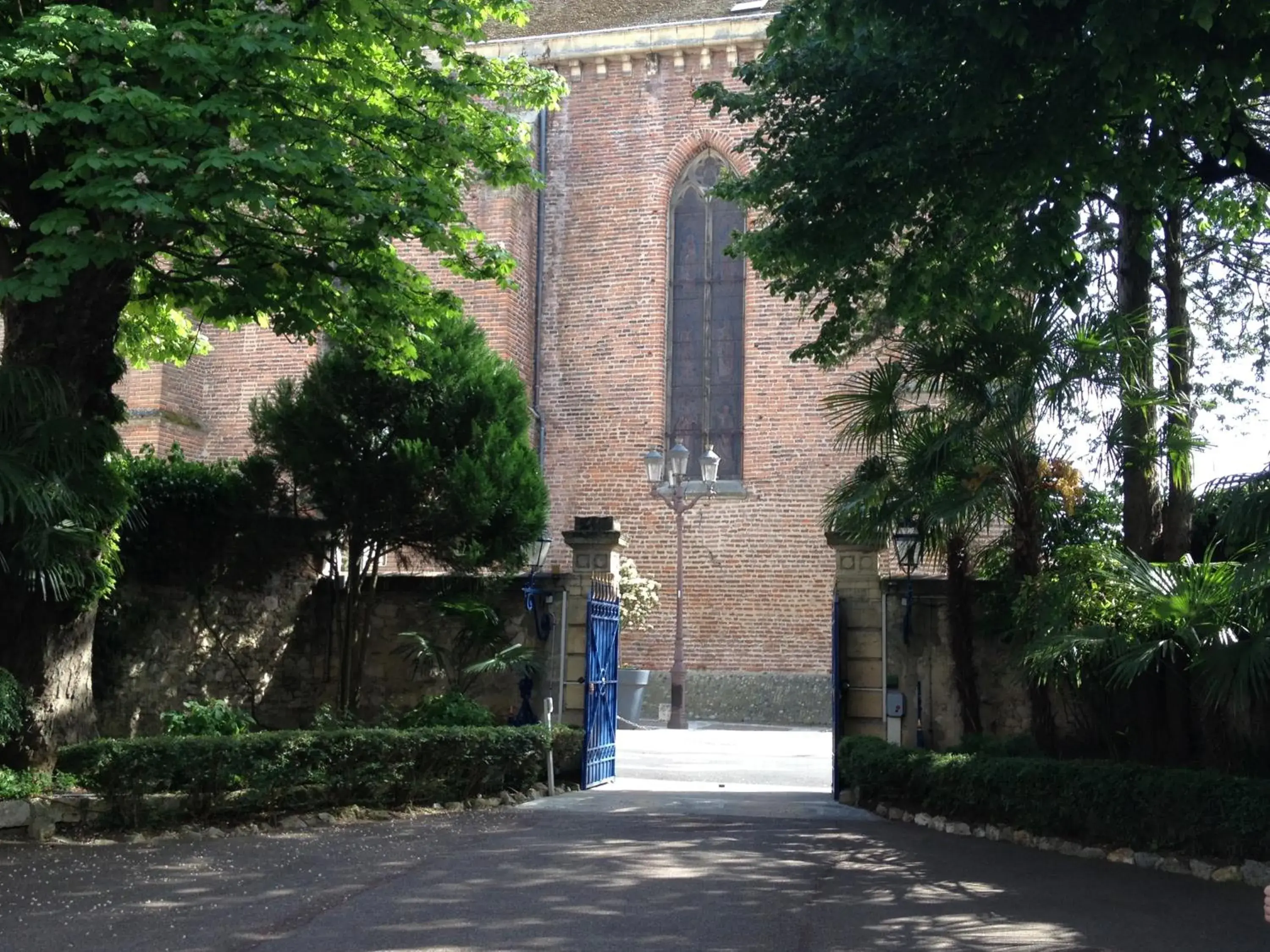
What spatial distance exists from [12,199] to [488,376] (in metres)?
6.04

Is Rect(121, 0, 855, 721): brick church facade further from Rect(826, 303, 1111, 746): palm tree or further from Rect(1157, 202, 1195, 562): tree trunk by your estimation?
Rect(826, 303, 1111, 746): palm tree

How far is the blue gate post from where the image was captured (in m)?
14.5

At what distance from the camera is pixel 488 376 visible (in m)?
16.2

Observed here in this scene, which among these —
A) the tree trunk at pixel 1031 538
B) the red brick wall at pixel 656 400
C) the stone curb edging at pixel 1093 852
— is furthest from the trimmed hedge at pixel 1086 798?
the red brick wall at pixel 656 400

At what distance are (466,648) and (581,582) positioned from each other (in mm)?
1551

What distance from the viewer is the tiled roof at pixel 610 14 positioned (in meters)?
27.7

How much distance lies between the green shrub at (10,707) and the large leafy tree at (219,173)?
21.5 inches

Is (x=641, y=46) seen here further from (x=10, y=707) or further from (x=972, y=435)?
(x=10, y=707)

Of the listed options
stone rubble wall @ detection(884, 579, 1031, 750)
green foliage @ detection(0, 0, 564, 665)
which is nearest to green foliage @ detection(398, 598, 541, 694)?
green foliage @ detection(0, 0, 564, 665)

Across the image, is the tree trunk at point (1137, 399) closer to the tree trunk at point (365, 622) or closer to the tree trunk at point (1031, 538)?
the tree trunk at point (1031, 538)

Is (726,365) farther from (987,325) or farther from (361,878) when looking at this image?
(361,878)

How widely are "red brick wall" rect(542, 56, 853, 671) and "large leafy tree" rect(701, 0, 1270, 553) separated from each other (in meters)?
12.3

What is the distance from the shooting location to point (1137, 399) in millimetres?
12633

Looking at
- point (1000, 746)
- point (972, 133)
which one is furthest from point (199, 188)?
point (1000, 746)
